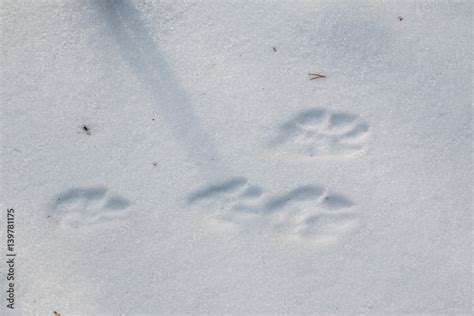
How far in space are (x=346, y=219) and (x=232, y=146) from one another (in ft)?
1.84

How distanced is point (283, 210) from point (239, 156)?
11.3 inches

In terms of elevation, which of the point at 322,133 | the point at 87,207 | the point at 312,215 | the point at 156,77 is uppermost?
the point at 156,77

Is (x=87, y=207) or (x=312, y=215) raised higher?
(x=87, y=207)

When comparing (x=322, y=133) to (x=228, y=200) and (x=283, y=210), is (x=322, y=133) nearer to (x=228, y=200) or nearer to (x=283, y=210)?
(x=283, y=210)

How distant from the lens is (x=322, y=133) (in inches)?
62.1

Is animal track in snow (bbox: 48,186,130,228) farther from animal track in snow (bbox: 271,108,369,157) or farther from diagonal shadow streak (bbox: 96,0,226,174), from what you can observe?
animal track in snow (bbox: 271,108,369,157)

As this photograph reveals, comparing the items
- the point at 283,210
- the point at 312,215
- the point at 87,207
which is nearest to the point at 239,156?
the point at 283,210

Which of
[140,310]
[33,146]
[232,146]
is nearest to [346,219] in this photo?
[232,146]

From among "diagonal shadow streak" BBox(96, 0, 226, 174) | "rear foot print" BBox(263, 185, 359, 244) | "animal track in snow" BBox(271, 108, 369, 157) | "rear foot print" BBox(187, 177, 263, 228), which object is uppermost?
"diagonal shadow streak" BBox(96, 0, 226, 174)

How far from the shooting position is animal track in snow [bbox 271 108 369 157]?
1569 millimetres

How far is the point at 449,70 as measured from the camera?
1.57 metres

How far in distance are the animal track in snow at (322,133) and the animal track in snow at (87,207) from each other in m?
0.69

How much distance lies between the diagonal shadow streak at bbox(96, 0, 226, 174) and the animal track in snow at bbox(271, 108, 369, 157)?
294mm

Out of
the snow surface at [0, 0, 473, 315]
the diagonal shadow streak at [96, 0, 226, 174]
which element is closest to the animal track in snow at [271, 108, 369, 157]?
the snow surface at [0, 0, 473, 315]
